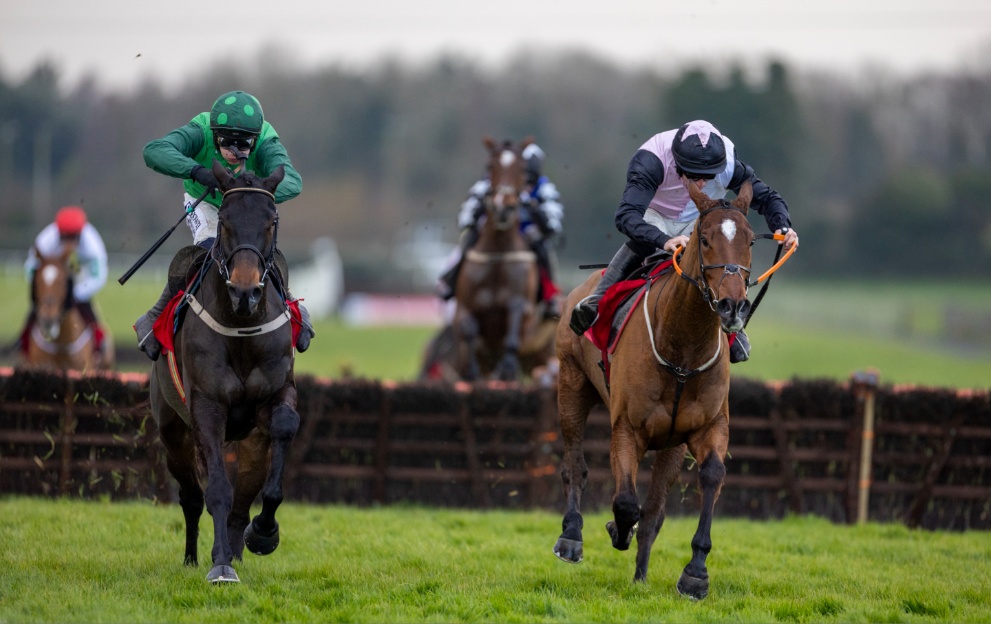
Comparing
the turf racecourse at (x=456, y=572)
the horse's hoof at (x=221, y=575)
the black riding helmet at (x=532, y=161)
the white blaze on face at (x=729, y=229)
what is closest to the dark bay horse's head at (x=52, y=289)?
the turf racecourse at (x=456, y=572)

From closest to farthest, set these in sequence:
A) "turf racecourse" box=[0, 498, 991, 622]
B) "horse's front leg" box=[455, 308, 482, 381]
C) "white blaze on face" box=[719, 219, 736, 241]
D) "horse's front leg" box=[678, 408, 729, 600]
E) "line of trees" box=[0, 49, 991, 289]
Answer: "white blaze on face" box=[719, 219, 736, 241] < "turf racecourse" box=[0, 498, 991, 622] < "horse's front leg" box=[678, 408, 729, 600] < "horse's front leg" box=[455, 308, 482, 381] < "line of trees" box=[0, 49, 991, 289]

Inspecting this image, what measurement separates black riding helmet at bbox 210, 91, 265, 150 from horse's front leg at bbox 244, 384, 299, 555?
5.17 ft

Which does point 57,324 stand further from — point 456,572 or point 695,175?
point 695,175

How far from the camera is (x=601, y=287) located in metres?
8.30

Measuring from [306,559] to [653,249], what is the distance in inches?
125

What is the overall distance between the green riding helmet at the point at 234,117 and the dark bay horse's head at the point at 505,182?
7.25 metres

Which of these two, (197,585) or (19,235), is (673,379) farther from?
(19,235)

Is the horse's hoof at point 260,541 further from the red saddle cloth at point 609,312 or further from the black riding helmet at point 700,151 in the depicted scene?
the black riding helmet at point 700,151

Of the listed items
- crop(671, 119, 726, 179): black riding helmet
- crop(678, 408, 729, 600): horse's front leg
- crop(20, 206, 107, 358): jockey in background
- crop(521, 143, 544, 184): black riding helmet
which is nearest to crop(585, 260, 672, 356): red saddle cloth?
crop(671, 119, 726, 179): black riding helmet

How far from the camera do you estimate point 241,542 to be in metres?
7.89

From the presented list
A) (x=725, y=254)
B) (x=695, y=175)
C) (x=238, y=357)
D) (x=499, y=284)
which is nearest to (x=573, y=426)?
(x=695, y=175)

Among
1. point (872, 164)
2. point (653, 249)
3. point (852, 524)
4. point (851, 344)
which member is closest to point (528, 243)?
point (852, 524)

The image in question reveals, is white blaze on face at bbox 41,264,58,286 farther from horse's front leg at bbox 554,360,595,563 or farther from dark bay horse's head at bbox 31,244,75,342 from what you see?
horse's front leg at bbox 554,360,595,563

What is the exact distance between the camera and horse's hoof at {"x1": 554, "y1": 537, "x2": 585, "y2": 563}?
24.8ft
